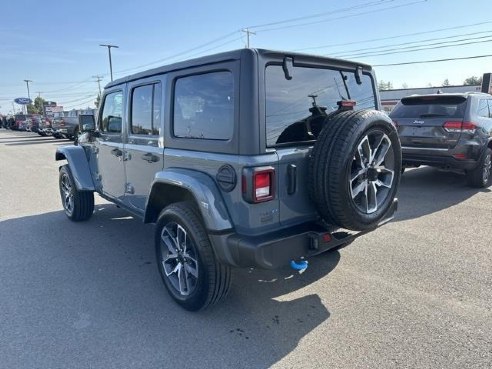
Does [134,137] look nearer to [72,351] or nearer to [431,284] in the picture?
[72,351]

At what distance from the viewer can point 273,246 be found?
2.55 meters

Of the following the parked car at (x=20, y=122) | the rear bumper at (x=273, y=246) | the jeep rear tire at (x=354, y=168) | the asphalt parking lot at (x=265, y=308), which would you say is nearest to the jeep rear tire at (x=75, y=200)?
the asphalt parking lot at (x=265, y=308)

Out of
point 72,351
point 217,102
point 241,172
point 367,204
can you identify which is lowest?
point 72,351

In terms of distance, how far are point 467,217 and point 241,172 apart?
4.35 metres

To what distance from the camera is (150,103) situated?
3.65 meters

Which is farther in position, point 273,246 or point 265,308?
point 265,308

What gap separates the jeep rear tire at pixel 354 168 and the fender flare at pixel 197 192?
0.72 meters

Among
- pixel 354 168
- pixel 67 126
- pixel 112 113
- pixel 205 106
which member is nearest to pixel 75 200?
pixel 112 113

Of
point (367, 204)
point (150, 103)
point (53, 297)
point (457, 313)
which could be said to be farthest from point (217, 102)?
point (457, 313)

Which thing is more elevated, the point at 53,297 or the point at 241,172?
the point at 241,172

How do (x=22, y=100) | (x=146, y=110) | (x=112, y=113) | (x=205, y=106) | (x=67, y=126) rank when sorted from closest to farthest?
1. (x=205, y=106)
2. (x=146, y=110)
3. (x=112, y=113)
4. (x=67, y=126)
5. (x=22, y=100)

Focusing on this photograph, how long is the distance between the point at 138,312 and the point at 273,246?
1.40 m

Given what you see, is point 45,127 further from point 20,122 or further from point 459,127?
point 459,127

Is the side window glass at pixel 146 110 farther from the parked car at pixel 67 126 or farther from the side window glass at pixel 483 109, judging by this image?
the parked car at pixel 67 126
